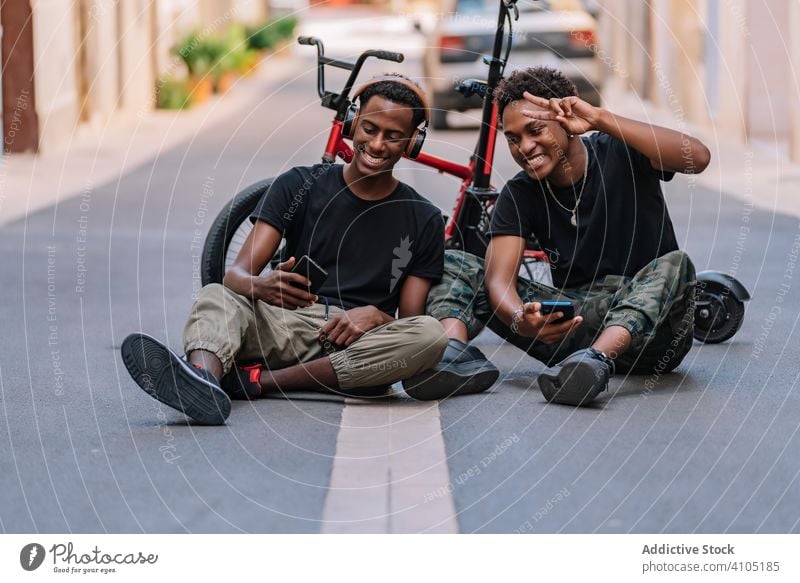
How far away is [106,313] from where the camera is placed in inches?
294

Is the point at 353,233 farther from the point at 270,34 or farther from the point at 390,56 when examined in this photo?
the point at 270,34

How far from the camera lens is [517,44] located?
51.7 feet

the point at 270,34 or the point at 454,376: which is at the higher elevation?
the point at 454,376

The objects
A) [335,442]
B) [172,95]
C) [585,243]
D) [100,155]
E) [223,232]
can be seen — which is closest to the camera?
[335,442]

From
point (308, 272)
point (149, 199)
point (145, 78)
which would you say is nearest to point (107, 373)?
point (308, 272)

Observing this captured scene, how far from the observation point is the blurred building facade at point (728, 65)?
1723cm

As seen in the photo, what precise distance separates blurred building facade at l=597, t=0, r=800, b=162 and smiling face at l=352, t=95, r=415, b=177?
7.97m

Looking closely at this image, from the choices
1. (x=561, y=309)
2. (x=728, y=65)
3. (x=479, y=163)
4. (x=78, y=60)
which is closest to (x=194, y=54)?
(x=78, y=60)

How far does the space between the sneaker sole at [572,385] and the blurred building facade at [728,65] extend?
26.8 feet

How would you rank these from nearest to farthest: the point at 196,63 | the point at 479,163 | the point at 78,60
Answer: the point at 479,163 → the point at 78,60 → the point at 196,63

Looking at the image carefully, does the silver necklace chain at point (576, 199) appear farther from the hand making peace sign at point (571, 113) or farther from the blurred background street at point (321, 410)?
the blurred background street at point (321, 410)

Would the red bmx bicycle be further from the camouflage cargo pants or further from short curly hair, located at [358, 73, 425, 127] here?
the camouflage cargo pants

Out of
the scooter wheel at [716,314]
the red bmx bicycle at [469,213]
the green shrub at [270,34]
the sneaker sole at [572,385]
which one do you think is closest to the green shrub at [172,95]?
the green shrub at [270,34]

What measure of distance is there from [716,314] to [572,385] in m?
1.57
